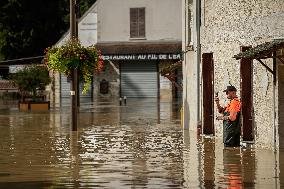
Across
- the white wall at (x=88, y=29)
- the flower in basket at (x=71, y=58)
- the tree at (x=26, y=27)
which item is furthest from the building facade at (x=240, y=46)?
the tree at (x=26, y=27)

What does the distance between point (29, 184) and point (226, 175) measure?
348cm

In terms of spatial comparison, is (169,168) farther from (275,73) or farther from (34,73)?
(34,73)

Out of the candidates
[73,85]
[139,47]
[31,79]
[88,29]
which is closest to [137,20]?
[139,47]

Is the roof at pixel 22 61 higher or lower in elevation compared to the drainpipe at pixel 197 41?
higher

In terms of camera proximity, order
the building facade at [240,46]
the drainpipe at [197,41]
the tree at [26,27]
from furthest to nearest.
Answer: the tree at [26,27]
the drainpipe at [197,41]
the building facade at [240,46]

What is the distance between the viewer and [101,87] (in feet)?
216

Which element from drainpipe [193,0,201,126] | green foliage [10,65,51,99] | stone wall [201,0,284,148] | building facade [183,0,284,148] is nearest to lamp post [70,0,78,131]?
building facade [183,0,284,148]

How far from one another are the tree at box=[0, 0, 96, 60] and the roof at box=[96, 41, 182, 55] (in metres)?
9.65

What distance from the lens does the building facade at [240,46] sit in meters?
21.7

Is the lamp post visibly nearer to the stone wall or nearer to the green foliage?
the stone wall

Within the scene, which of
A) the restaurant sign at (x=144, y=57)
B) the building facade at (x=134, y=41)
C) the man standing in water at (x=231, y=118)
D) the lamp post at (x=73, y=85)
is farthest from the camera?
the building facade at (x=134, y=41)

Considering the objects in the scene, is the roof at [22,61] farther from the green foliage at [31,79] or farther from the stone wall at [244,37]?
the stone wall at [244,37]

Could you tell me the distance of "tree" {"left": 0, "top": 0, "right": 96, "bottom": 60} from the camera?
233 ft

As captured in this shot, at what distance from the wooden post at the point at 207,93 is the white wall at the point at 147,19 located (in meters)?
34.8
